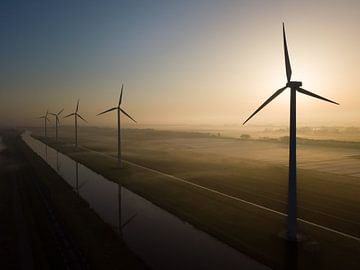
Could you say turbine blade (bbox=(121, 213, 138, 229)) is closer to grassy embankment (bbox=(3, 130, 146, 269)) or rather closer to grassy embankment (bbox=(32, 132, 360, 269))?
grassy embankment (bbox=(3, 130, 146, 269))

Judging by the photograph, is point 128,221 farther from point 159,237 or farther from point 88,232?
point 159,237

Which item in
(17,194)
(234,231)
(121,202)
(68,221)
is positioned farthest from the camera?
(17,194)

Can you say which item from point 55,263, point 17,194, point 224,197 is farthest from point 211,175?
point 55,263

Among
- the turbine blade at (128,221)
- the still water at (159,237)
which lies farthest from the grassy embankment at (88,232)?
the turbine blade at (128,221)

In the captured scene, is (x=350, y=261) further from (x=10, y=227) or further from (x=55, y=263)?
(x=10, y=227)

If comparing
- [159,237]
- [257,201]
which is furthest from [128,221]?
[257,201]

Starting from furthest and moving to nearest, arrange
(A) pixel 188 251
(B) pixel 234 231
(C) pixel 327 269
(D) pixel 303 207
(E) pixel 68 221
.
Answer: (D) pixel 303 207 < (E) pixel 68 221 < (B) pixel 234 231 < (A) pixel 188 251 < (C) pixel 327 269
